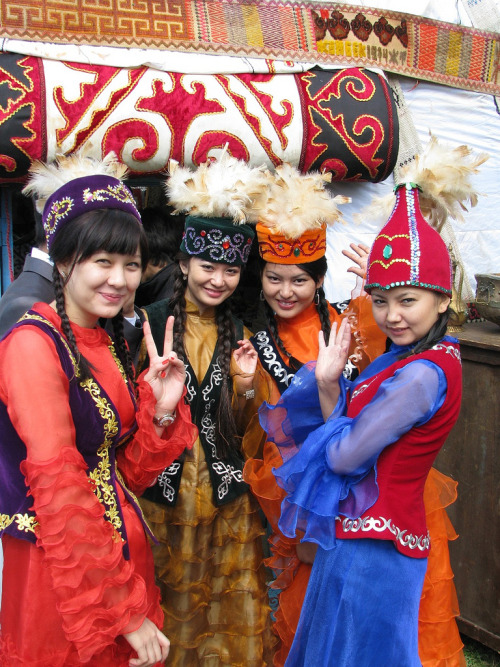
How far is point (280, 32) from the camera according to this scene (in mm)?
3328

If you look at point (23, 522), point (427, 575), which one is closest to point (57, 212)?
point (23, 522)

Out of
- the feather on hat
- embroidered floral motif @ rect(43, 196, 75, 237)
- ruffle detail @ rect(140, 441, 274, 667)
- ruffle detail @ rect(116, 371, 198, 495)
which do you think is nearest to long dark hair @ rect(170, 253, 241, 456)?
ruffle detail @ rect(140, 441, 274, 667)

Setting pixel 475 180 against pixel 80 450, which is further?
pixel 475 180

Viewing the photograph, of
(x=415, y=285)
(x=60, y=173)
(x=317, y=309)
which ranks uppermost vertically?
(x=60, y=173)

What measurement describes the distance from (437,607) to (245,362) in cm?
110

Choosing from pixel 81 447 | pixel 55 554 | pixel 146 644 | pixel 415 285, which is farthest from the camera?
pixel 415 285

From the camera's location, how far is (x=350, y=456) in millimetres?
1896

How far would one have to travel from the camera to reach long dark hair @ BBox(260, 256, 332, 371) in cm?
265

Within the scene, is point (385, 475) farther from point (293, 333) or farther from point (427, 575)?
point (293, 333)

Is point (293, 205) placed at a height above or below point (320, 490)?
above

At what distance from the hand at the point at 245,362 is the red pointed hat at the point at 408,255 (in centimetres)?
62

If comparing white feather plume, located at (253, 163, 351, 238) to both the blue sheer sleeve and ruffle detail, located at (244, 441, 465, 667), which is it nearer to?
the blue sheer sleeve

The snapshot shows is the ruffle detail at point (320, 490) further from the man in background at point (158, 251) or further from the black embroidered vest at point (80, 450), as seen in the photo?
the man in background at point (158, 251)

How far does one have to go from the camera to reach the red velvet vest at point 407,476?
74.2 inches
